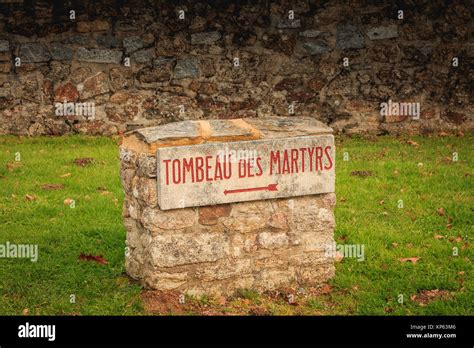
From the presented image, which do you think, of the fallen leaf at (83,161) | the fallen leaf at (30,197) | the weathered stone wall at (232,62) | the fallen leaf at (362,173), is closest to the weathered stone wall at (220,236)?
the fallen leaf at (30,197)

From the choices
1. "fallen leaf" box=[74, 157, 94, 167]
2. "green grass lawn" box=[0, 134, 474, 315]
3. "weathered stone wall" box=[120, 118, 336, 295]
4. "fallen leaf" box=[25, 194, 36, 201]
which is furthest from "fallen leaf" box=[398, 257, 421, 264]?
"fallen leaf" box=[74, 157, 94, 167]

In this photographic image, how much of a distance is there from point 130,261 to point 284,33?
595 cm

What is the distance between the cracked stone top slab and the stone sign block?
0.20ft

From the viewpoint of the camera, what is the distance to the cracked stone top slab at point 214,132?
19.0ft

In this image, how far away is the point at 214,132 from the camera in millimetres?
5914

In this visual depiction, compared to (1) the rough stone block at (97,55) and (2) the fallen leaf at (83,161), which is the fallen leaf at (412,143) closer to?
(1) the rough stone block at (97,55)

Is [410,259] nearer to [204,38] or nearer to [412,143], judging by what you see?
[412,143]

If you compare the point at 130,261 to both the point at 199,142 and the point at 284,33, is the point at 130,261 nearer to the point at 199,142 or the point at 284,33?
the point at 199,142

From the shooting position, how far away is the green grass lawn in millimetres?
5949

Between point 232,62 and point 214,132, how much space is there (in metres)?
5.62

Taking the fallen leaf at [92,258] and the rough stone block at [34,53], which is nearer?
the fallen leaf at [92,258]

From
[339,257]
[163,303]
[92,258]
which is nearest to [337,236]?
[339,257]

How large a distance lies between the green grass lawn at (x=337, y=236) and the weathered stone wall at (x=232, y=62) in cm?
111

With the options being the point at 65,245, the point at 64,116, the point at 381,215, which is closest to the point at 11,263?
the point at 65,245
